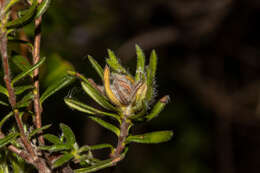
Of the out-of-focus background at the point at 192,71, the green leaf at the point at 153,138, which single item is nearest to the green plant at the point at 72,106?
the green leaf at the point at 153,138

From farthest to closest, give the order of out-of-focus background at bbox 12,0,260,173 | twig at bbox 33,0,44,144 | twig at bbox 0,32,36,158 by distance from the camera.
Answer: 1. out-of-focus background at bbox 12,0,260,173
2. twig at bbox 33,0,44,144
3. twig at bbox 0,32,36,158

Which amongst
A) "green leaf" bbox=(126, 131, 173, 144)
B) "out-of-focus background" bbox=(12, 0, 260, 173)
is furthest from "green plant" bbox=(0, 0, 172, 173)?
"out-of-focus background" bbox=(12, 0, 260, 173)

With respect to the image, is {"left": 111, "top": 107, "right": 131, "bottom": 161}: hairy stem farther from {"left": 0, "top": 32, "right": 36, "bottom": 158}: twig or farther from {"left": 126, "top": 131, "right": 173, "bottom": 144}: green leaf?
{"left": 0, "top": 32, "right": 36, "bottom": 158}: twig

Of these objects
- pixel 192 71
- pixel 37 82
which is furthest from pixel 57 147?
pixel 192 71

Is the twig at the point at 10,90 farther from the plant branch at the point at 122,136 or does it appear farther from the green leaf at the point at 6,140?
the plant branch at the point at 122,136

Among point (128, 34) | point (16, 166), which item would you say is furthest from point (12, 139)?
point (128, 34)

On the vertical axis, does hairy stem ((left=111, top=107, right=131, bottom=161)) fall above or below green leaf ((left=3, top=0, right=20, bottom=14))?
below

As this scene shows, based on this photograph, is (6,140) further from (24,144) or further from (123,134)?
(123,134)
